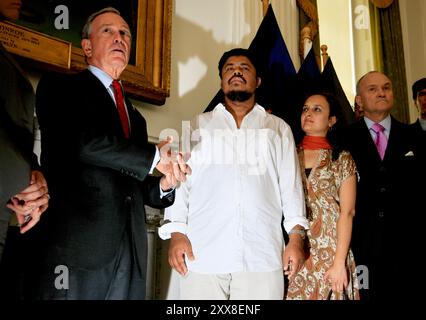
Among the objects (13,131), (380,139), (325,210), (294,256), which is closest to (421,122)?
(380,139)

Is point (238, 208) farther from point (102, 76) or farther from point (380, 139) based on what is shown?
point (380, 139)

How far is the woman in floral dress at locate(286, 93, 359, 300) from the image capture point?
2.14m

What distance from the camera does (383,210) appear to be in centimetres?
233

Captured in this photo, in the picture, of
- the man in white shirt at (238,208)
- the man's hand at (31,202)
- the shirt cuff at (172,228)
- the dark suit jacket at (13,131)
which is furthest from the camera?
the shirt cuff at (172,228)

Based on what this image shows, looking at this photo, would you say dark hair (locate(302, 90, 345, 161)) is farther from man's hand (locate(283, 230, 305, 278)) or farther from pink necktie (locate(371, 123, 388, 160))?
man's hand (locate(283, 230, 305, 278))

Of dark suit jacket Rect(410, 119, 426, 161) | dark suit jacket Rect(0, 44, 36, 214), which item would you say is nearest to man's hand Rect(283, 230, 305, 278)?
dark suit jacket Rect(410, 119, 426, 161)

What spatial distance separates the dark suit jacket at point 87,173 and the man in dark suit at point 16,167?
11 centimetres

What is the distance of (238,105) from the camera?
233cm

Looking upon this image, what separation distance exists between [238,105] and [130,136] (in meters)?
0.69

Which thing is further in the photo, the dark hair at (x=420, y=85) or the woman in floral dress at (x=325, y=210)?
the dark hair at (x=420, y=85)

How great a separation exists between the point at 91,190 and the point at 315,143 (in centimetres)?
122

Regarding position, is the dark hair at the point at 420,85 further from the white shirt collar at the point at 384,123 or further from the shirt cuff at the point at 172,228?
the shirt cuff at the point at 172,228

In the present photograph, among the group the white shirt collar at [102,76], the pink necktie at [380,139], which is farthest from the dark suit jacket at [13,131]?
the pink necktie at [380,139]

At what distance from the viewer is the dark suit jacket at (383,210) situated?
7.52ft
